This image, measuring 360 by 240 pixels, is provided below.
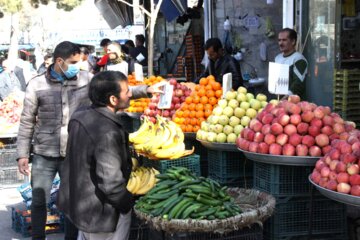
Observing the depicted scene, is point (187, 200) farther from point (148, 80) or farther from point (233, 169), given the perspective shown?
point (148, 80)

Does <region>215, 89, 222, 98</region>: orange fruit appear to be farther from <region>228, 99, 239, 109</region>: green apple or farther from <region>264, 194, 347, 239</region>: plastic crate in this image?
<region>264, 194, 347, 239</region>: plastic crate

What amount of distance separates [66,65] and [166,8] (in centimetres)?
873

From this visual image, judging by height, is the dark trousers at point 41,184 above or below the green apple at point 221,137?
below

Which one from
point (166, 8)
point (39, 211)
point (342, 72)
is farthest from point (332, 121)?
point (166, 8)

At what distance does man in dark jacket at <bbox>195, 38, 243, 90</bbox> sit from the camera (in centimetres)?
723

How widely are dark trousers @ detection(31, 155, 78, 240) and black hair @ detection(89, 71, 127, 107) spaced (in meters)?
1.74

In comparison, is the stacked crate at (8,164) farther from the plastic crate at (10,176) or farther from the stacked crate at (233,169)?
the stacked crate at (233,169)

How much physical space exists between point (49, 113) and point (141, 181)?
3.46 feet

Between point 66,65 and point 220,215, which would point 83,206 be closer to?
point 220,215

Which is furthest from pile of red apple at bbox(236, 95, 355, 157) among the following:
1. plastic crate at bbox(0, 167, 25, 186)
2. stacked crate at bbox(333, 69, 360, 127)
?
plastic crate at bbox(0, 167, 25, 186)

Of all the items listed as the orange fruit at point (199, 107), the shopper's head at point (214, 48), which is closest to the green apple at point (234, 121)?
the orange fruit at point (199, 107)

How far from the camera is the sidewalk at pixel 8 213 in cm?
660

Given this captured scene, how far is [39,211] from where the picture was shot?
204 inches

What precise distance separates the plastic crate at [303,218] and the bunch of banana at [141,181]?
1072 millimetres
